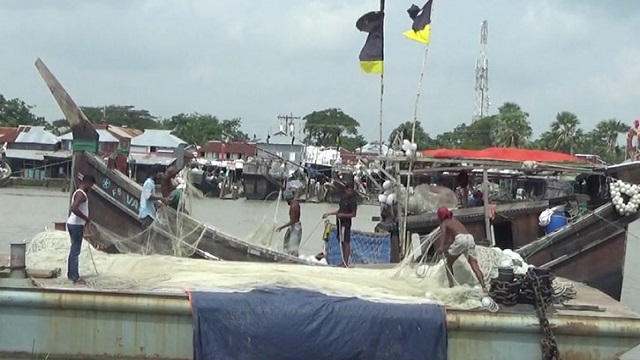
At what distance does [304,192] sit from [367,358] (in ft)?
143

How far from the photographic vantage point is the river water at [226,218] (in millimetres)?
21062

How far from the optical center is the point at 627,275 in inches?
896

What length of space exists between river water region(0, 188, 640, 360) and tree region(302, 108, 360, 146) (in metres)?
28.9

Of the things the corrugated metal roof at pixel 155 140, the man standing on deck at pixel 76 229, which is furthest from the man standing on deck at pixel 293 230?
the corrugated metal roof at pixel 155 140

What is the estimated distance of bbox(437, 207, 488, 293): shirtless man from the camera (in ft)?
33.5

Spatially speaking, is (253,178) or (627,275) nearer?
(627,275)

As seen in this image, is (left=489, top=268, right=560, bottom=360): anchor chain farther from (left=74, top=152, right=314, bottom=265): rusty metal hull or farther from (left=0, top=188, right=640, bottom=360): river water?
(left=74, top=152, right=314, bottom=265): rusty metal hull

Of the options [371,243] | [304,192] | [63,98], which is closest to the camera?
[63,98]

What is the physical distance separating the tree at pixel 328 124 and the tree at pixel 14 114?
33.6 metres

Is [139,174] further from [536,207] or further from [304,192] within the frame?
[536,207]

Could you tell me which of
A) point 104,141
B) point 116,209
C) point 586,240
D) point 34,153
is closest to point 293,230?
point 116,209

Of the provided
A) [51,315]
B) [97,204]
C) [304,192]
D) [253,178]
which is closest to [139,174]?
[253,178]

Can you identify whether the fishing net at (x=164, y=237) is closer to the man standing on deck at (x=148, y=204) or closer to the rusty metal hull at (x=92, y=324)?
the man standing on deck at (x=148, y=204)

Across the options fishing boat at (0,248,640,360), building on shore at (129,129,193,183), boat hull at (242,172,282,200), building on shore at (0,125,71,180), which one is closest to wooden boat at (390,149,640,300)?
fishing boat at (0,248,640,360)
